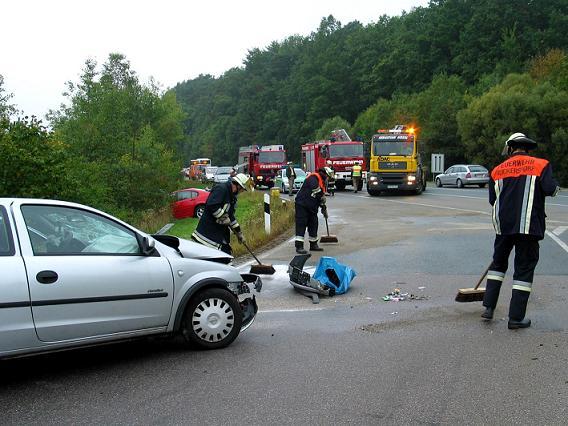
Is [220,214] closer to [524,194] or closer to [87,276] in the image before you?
[87,276]

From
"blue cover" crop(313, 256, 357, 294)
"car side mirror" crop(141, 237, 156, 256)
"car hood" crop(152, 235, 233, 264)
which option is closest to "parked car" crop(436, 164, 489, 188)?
"blue cover" crop(313, 256, 357, 294)

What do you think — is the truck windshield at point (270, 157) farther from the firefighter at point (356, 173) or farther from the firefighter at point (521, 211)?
the firefighter at point (521, 211)

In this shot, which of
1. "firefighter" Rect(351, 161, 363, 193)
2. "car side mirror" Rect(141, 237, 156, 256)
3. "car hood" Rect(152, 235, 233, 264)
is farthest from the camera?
"firefighter" Rect(351, 161, 363, 193)

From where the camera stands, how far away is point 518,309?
6125 millimetres

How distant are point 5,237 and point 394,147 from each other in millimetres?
26966

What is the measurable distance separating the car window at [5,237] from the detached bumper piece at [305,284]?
4081mm

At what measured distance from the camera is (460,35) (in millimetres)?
83250

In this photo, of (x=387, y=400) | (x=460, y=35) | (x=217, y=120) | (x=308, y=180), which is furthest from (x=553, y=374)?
(x=217, y=120)

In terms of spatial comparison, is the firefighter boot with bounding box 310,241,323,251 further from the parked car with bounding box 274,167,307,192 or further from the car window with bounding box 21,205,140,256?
the parked car with bounding box 274,167,307,192

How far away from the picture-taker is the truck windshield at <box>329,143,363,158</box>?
36.8m

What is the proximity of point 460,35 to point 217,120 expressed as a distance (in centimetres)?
7139

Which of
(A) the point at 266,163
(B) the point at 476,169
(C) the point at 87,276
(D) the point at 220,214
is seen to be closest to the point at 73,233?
(C) the point at 87,276

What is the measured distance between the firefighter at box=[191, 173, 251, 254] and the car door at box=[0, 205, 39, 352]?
11.7 feet

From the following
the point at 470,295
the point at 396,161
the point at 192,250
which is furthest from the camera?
the point at 396,161
